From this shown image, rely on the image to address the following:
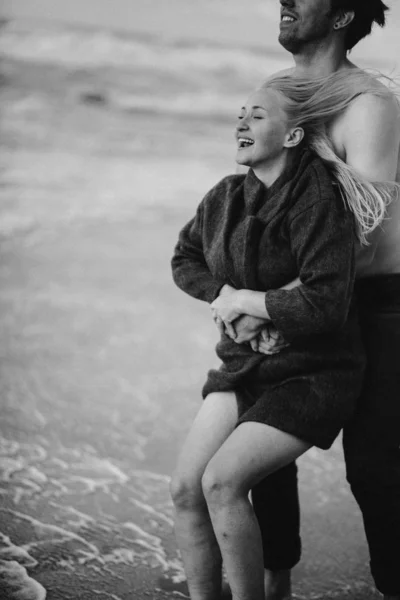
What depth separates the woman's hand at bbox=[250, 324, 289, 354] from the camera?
1.88m

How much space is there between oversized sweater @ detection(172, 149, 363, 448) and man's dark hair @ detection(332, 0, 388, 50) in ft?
1.22

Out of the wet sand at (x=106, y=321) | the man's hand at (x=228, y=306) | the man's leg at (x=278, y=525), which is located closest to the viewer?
the man's hand at (x=228, y=306)

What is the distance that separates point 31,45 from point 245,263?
8.57m

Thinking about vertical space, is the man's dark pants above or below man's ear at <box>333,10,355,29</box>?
below

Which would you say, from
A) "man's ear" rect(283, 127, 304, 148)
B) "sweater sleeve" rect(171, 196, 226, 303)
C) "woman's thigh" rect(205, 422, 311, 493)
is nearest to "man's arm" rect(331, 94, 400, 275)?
"man's ear" rect(283, 127, 304, 148)

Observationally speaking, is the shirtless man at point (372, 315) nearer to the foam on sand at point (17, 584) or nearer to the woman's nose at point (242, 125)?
the woman's nose at point (242, 125)

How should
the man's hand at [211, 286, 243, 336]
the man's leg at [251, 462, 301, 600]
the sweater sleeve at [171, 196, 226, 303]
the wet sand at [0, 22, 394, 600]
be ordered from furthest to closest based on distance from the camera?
1. the wet sand at [0, 22, 394, 600]
2. the man's leg at [251, 462, 301, 600]
3. the sweater sleeve at [171, 196, 226, 303]
4. the man's hand at [211, 286, 243, 336]

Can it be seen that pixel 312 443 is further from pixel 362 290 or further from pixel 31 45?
pixel 31 45

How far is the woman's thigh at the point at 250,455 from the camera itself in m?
1.82

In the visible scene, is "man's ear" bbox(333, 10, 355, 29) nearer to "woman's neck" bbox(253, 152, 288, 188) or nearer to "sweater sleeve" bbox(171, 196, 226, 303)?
"woman's neck" bbox(253, 152, 288, 188)

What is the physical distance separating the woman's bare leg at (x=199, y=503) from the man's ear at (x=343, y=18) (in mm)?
928

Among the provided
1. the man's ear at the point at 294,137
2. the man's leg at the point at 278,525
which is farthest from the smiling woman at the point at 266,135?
the man's leg at the point at 278,525

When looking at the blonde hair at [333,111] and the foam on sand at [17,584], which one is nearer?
the blonde hair at [333,111]

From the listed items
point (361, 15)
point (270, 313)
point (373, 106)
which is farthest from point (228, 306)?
point (361, 15)
